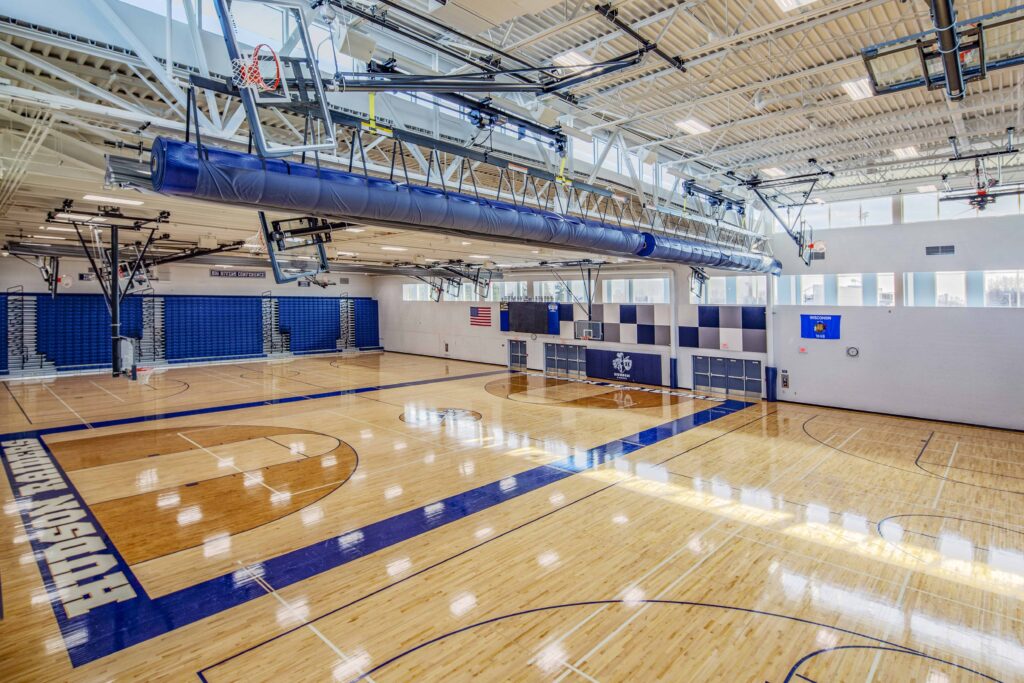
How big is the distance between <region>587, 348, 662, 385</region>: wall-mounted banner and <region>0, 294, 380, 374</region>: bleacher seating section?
756 inches

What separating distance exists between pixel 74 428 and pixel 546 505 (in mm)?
15084

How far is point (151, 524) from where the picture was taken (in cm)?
881

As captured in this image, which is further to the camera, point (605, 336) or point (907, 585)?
point (605, 336)

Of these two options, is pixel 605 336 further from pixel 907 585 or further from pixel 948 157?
pixel 907 585

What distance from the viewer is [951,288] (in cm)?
1597

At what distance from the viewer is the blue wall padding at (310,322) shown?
109ft

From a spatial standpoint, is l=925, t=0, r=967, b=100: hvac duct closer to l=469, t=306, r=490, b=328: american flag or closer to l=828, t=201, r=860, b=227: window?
l=828, t=201, r=860, b=227: window

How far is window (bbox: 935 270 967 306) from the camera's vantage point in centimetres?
1573

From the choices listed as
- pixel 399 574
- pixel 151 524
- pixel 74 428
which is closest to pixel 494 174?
pixel 399 574

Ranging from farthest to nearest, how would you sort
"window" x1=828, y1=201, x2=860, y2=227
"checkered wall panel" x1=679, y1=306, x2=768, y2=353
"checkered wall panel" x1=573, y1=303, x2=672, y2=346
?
"checkered wall panel" x1=573, y1=303, x2=672, y2=346, "checkered wall panel" x1=679, y1=306, x2=768, y2=353, "window" x1=828, y1=201, x2=860, y2=227

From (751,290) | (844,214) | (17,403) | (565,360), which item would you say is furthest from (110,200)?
(844,214)

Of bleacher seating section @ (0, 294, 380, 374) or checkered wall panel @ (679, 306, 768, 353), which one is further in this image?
bleacher seating section @ (0, 294, 380, 374)

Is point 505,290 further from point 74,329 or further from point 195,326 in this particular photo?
point 74,329

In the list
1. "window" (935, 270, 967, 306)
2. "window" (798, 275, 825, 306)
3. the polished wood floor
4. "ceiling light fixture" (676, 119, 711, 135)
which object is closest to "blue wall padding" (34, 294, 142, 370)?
the polished wood floor
